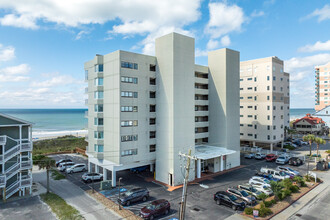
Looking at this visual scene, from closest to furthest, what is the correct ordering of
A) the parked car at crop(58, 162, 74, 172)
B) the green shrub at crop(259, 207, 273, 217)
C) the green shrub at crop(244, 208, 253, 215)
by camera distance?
the green shrub at crop(259, 207, 273, 217) < the green shrub at crop(244, 208, 253, 215) < the parked car at crop(58, 162, 74, 172)

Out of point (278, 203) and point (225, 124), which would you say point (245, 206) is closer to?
point (278, 203)

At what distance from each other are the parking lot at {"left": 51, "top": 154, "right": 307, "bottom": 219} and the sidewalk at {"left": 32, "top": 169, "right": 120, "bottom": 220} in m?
1.63

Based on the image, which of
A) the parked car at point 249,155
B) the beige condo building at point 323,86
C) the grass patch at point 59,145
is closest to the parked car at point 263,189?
the parked car at point 249,155

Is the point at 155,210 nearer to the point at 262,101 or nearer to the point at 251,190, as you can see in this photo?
the point at 251,190

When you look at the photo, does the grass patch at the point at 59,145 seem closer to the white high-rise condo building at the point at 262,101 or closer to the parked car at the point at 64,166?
the parked car at the point at 64,166

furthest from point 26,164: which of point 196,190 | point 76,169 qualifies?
point 196,190

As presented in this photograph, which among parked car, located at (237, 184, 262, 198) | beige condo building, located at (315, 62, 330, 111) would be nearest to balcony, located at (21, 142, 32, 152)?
parked car, located at (237, 184, 262, 198)

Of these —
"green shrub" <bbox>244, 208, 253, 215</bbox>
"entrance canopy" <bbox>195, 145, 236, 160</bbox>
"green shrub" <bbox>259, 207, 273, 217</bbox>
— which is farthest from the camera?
"entrance canopy" <bbox>195, 145, 236, 160</bbox>

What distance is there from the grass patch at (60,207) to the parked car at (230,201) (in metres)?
15.6

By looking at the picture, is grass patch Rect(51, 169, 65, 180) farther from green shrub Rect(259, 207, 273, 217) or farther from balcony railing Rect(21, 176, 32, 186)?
green shrub Rect(259, 207, 273, 217)

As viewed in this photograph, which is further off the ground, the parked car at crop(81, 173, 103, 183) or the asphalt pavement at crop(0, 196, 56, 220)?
the parked car at crop(81, 173, 103, 183)

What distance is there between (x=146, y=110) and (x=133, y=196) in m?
13.5

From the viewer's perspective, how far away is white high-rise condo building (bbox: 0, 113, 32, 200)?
2757cm

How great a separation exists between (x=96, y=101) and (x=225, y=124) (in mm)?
23924
